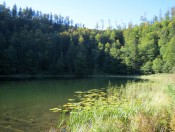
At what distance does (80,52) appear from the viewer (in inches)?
2977

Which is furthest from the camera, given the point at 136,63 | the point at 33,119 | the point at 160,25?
the point at 160,25

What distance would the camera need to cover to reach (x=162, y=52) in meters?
77.4

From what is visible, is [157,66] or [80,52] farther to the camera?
[80,52]

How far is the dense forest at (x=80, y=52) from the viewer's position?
68875 millimetres

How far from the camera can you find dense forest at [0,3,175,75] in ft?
226

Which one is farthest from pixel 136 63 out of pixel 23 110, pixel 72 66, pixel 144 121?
pixel 144 121

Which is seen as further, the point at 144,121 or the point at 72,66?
the point at 72,66

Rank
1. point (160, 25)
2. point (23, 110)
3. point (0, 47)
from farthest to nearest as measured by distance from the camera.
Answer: point (160, 25) < point (0, 47) < point (23, 110)

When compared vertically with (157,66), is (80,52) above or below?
above

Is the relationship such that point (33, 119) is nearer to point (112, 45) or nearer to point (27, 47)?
point (27, 47)

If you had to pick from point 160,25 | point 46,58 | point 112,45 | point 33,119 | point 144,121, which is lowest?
point 33,119

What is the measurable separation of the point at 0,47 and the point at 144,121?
6552 centimetres

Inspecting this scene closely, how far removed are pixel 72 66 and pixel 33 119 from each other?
6122 centimetres

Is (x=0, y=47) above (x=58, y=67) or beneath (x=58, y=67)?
above
